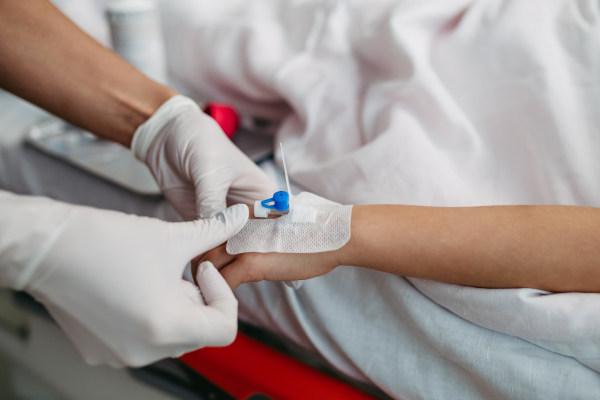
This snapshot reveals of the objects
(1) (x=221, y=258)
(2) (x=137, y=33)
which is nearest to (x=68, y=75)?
(2) (x=137, y=33)

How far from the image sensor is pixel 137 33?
4.06ft

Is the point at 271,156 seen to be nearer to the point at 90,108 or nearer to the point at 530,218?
the point at 90,108

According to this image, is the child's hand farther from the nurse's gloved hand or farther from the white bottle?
the white bottle

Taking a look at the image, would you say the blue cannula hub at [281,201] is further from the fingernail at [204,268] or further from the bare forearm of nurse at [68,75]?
the bare forearm of nurse at [68,75]

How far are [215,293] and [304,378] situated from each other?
9.8 inches

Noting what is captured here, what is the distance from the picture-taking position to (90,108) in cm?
98

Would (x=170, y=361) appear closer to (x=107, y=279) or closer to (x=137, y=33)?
(x=107, y=279)

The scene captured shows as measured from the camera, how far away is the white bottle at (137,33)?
3.99 ft

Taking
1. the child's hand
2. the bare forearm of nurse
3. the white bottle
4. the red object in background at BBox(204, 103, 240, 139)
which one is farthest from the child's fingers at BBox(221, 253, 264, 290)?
the white bottle

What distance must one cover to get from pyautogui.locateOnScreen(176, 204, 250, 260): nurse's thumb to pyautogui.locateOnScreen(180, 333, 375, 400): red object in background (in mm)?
261

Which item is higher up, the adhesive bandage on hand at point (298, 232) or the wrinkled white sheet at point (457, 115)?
the wrinkled white sheet at point (457, 115)

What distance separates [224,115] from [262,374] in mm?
708

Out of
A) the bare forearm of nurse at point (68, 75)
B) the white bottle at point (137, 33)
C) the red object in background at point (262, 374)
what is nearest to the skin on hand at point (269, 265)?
the red object in background at point (262, 374)

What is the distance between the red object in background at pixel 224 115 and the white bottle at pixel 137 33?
256 mm
